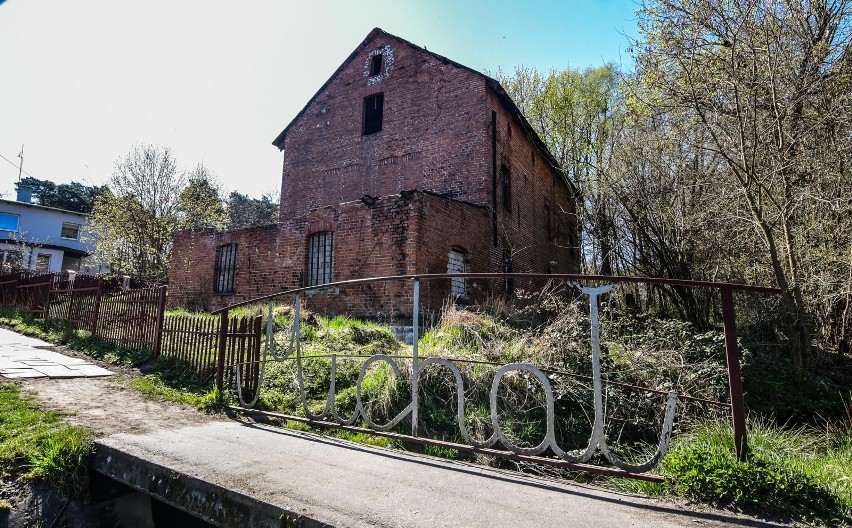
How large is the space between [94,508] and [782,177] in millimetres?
8889

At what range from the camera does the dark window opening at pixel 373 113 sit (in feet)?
49.5

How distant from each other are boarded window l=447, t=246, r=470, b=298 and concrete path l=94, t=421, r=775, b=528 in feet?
24.7

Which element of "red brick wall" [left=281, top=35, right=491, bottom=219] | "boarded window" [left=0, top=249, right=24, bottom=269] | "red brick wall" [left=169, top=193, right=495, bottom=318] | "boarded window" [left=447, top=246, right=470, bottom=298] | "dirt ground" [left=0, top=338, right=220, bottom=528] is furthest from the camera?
"boarded window" [left=0, top=249, right=24, bottom=269]

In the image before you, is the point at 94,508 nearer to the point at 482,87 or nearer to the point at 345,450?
the point at 345,450

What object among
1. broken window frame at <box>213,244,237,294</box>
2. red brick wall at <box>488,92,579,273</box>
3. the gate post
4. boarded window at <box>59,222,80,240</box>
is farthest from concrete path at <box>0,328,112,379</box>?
boarded window at <box>59,222,80,240</box>

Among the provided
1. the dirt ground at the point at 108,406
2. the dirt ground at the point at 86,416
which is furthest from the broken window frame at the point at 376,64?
the dirt ground at the point at 108,406

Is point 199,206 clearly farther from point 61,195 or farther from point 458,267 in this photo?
point 61,195

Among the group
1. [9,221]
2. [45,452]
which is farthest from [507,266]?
[9,221]

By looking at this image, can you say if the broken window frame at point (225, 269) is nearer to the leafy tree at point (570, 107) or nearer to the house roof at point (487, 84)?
the house roof at point (487, 84)

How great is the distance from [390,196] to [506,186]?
5.39 meters

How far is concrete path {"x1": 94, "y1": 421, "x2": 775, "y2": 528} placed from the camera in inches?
95.6

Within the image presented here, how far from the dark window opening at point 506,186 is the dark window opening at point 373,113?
14.4 feet

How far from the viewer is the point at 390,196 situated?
1040 centimetres

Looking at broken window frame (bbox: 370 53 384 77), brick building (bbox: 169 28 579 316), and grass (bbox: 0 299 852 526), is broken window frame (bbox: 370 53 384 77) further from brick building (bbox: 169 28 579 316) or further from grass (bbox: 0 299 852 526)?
grass (bbox: 0 299 852 526)
